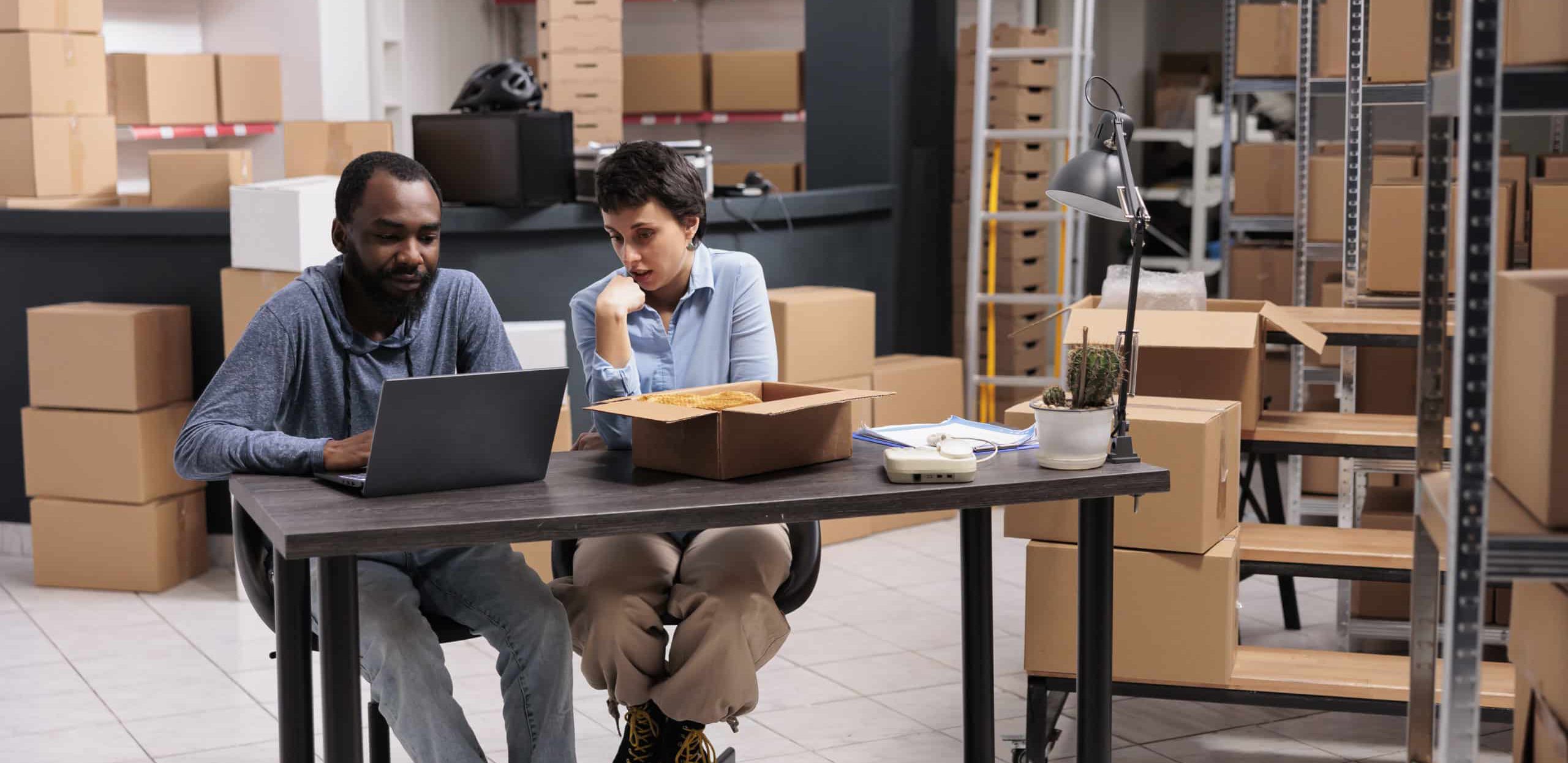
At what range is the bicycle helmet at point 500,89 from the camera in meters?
4.67

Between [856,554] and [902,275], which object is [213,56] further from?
[856,554]

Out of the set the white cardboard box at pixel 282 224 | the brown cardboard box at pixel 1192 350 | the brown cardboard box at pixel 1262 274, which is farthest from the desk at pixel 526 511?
the brown cardboard box at pixel 1262 274

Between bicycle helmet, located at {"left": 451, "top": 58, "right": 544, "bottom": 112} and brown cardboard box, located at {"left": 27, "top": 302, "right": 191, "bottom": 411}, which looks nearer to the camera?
brown cardboard box, located at {"left": 27, "top": 302, "right": 191, "bottom": 411}

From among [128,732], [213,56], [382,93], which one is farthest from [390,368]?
[382,93]

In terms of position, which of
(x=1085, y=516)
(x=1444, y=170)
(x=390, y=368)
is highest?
(x=1444, y=170)

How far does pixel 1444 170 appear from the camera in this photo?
1921 millimetres

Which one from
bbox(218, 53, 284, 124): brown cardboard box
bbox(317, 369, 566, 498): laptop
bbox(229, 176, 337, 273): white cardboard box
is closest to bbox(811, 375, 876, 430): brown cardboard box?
bbox(229, 176, 337, 273): white cardboard box

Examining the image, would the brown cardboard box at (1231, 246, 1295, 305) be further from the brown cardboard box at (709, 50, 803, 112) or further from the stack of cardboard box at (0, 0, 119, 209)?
the stack of cardboard box at (0, 0, 119, 209)

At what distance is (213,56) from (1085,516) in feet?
16.4

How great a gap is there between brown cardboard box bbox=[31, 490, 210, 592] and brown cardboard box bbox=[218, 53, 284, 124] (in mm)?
2387

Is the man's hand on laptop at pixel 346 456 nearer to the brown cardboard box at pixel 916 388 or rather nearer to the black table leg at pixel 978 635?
the black table leg at pixel 978 635

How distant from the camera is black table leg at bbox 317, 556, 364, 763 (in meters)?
1.96

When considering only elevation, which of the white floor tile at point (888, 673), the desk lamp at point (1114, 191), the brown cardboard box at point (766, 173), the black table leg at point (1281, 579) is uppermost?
the brown cardboard box at point (766, 173)

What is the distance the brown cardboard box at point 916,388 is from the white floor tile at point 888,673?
1.24 m
